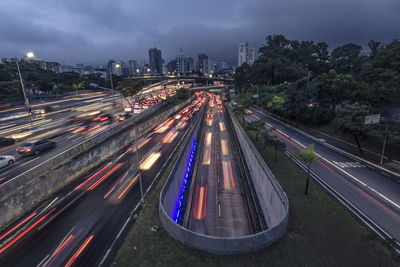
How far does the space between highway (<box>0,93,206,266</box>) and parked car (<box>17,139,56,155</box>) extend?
9209 millimetres

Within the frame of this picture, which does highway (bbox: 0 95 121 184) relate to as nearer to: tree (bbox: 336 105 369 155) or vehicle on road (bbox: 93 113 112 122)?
vehicle on road (bbox: 93 113 112 122)

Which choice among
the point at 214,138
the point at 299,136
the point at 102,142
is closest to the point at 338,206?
the point at 299,136

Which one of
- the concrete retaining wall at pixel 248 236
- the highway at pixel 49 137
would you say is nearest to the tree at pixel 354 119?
the concrete retaining wall at pixel 248 236

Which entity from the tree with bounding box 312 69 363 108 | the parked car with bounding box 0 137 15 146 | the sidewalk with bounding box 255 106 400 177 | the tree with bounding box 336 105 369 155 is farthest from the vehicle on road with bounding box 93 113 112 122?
the tree with bounding box 312 69 363 108

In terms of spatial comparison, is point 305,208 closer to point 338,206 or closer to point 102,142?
point 338,206

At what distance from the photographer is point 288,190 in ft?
67.7

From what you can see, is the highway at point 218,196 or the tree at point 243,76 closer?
the highway at point 218,196

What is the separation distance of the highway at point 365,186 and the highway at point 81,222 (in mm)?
23087

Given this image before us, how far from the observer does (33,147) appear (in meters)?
26.3

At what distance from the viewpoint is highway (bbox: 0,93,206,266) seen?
13484mm

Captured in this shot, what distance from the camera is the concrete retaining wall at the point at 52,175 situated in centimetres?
1682

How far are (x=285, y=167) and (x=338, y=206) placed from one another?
8.97m

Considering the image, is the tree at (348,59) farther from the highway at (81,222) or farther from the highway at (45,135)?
the highway at (45,135)

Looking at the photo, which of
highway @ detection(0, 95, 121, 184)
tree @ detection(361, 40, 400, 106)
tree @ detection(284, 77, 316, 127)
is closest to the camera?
highway @ detection(0, 95, 121, 184)
